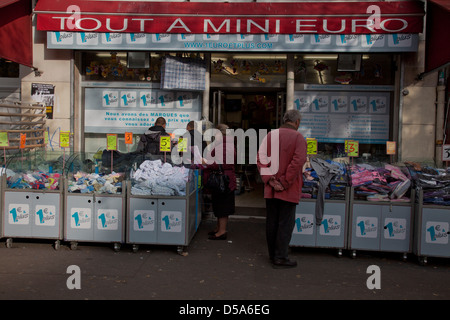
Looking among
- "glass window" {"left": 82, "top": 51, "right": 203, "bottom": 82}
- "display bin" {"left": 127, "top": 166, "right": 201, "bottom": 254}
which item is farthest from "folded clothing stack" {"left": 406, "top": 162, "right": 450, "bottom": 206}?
"glass window" {"left": 82, "top": 51, "right": 203, "bottom": 82}

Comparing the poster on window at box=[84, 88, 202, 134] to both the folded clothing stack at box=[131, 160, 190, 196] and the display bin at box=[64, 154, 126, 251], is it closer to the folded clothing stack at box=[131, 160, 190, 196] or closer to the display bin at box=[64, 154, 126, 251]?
the folded clothing stack at box=[131, 160, 190, 196]

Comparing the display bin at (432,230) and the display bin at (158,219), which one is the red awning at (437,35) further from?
the display bin at (158,219)

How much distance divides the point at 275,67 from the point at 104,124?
152 inches

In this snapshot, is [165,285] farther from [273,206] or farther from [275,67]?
[275,67]

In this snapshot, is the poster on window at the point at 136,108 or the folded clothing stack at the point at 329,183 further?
the poster on window at the point at 136,108

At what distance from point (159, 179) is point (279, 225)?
192 cm

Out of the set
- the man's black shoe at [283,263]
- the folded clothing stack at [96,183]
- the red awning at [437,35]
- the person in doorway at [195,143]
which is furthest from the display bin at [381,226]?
the folded clothing stack at [96,183]

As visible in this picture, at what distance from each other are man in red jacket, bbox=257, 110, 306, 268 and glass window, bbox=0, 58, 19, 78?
6572 millimetres

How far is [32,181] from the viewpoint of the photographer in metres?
6.30

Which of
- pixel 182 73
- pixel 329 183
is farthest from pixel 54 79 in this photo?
pixel 329 183

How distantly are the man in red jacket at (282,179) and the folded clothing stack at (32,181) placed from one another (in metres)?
3.16

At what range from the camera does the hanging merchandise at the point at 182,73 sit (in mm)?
8742
